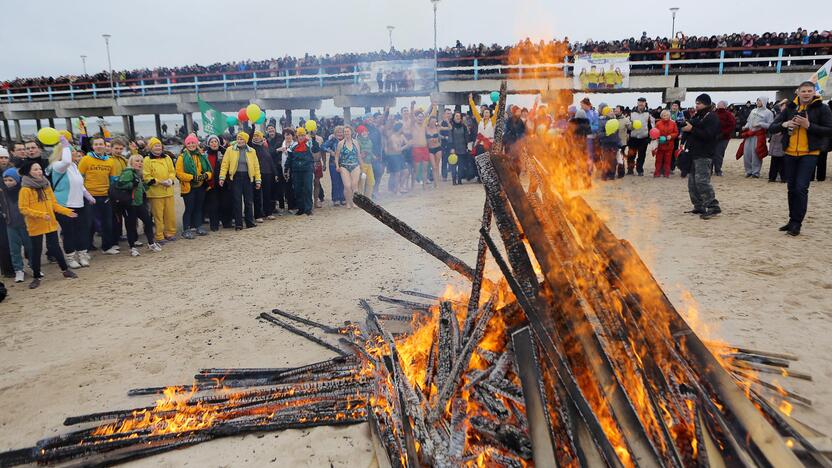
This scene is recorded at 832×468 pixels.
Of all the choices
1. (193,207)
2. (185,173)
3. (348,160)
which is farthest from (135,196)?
(348,160)

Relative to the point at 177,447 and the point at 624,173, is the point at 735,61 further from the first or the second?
the point at 177,447

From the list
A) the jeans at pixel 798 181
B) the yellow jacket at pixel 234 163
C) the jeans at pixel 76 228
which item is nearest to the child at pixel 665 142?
the jeans at pixel 798 181

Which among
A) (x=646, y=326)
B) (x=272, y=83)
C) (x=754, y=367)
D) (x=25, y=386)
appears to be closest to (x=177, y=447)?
(x=25, y=386)

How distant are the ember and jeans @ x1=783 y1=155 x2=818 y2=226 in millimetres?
4266

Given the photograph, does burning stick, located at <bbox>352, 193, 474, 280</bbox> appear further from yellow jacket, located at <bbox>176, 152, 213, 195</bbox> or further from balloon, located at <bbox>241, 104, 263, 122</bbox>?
balloon, located at <bbox>241, 104, 263, 122</bbox>

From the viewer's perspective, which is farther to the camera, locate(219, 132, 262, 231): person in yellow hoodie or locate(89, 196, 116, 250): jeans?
locate(219, 132, 262, 231): person in yellow hoodie

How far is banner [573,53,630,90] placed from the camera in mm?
22422

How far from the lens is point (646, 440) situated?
223 cm

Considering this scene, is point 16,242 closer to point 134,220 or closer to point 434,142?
point 134,220

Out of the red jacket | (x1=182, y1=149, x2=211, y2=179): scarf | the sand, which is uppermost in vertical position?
the red jacket

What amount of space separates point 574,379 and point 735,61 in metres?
25.4

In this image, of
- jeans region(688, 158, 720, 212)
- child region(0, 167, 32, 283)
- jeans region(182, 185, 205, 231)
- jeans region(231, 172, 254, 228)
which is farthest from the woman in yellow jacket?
jeans region(688, 158, 720, 212)

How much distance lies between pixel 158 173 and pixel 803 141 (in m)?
9.89

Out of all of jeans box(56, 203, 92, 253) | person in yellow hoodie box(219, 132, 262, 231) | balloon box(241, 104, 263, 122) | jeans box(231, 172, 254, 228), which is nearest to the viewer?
jeans box(56, 203, 92, 253)
